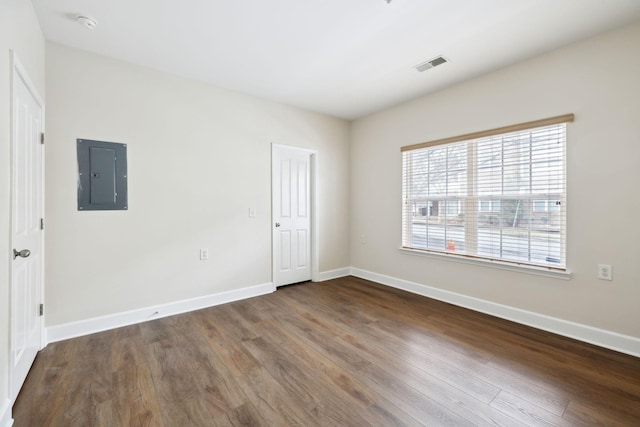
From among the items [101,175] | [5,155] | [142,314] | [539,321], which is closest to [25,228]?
[5,155]

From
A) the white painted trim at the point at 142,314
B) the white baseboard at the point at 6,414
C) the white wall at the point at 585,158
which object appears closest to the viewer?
Result: the white baseboard at the point at 6,414

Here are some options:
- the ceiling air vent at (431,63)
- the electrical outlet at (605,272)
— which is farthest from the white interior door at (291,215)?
the electrical outlet at (605,272)

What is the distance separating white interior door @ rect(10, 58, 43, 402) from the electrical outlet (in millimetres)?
4310

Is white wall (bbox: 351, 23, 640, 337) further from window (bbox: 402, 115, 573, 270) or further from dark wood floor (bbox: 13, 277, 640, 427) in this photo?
dark wood floor (bbox: 13, 277, 640, 427)

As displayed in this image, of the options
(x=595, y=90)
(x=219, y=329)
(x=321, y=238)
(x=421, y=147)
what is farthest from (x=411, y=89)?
(x=219, y=329)

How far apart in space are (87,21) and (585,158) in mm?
4330

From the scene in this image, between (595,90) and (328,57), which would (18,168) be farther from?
(595,90)

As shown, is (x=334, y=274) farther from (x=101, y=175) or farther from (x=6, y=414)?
(x=6, y=414)

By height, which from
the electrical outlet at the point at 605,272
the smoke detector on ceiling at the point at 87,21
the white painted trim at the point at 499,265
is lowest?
the white painted trim at the point at 499,265

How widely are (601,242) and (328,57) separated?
2.98m

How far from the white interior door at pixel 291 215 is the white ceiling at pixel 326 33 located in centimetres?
120

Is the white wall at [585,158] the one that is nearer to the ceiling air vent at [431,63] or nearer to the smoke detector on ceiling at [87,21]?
the ceiling air vent at [431,63]

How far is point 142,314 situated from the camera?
2918 mm

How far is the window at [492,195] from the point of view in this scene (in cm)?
269
